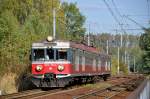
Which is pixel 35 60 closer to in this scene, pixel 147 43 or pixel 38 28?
pixel 38 28

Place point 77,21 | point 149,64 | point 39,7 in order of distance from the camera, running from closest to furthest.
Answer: point 39,7 < point 149,64 < point 77,21

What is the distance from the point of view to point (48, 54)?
28.1m

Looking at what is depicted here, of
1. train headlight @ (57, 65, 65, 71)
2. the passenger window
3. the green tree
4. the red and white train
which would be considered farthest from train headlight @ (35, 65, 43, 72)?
the green tree

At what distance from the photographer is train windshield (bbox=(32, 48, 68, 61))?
2784 cm

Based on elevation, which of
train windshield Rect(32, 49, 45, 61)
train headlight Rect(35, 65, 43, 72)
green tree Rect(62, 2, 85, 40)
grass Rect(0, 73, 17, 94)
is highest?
green tree Rect(62, 2, 85, 40)

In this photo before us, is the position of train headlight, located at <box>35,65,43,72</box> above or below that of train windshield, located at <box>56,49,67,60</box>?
below

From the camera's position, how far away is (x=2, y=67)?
30.4m

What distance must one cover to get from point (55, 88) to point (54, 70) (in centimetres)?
301

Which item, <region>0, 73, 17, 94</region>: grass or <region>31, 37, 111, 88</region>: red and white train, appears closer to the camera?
<region>31, 37, 111, 88</region>: red and white train

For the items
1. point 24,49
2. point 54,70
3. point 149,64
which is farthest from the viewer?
point 149,64

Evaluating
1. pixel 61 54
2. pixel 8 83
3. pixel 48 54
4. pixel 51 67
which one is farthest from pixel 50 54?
pixel 8 83

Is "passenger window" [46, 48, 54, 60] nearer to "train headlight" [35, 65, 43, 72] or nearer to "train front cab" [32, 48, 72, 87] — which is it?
"train front cab" [32, 48, 72, 87]

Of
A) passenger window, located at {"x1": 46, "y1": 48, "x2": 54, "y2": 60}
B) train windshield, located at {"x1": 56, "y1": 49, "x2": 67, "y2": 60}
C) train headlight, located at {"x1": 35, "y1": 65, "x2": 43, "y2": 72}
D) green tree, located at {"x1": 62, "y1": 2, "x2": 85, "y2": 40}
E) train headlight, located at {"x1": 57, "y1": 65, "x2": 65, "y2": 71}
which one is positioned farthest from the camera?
green tree, located at {"x1": 62, "y1": 2, "x2": 85, "y2": 40}

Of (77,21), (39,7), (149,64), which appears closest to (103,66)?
(39,7)
